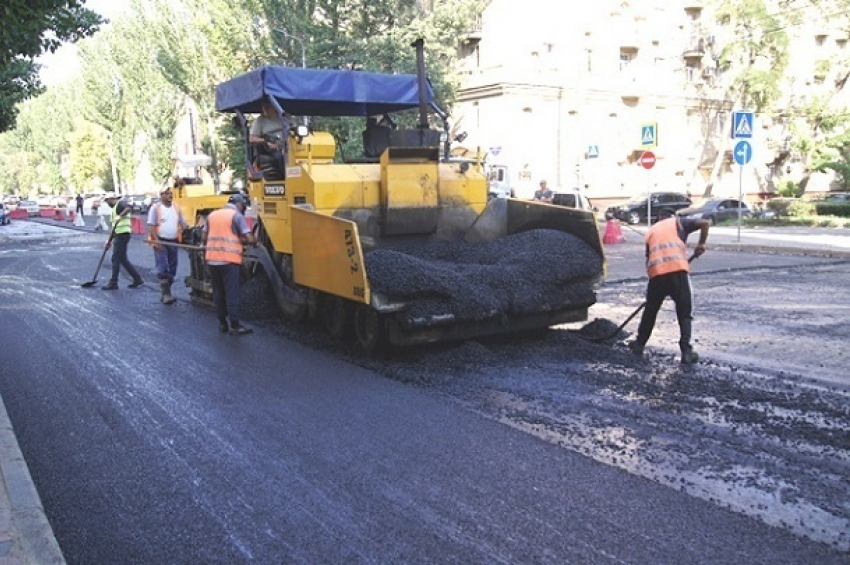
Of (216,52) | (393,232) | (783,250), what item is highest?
(216,52)

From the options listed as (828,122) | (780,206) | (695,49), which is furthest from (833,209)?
(695,49)

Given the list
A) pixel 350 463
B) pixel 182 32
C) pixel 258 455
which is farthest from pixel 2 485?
pixel 182 32

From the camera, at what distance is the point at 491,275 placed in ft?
25.1

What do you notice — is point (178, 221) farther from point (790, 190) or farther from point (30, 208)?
point (30, 208)

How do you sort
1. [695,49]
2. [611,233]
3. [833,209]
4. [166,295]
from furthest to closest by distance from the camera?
[695,49], [833,209], [611,233], [166,295]

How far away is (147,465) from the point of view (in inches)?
190

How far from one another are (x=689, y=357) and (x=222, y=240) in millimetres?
5365

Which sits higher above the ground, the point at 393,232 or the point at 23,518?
the point at 393,232

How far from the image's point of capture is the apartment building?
37.2 meters

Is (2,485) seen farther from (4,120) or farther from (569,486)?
(4,120)

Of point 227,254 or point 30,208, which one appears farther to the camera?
point 30,208

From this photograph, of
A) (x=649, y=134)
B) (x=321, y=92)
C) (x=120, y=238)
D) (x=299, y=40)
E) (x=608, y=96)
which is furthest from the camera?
(x=608, y=96)

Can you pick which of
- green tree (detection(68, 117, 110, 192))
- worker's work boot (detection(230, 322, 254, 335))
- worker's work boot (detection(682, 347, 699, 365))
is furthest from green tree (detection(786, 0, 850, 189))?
green tree (detection(68, 117, 110, 192))

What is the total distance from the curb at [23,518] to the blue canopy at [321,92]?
18.0ft
